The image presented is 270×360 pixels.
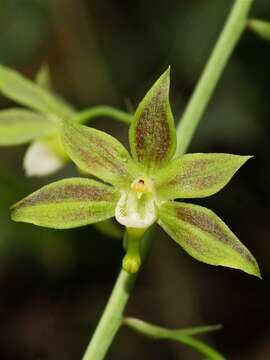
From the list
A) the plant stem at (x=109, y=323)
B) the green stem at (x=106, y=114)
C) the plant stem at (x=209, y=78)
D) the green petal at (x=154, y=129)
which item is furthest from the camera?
the green stem at (x=106, y=114)

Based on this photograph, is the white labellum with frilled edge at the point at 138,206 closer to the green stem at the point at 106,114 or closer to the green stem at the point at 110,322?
the green stem at the point at 110,322

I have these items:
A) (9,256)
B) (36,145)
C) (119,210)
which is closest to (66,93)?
(9,256)

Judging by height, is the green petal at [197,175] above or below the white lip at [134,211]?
above

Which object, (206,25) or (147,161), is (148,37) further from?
A: (147,161)

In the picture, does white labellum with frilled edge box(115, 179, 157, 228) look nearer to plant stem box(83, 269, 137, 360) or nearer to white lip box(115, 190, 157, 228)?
white lip box(115, 190, 157, 228)

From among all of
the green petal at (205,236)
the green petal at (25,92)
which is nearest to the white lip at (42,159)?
the green petal at (25,92)

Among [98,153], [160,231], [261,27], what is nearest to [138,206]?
[98,153]
